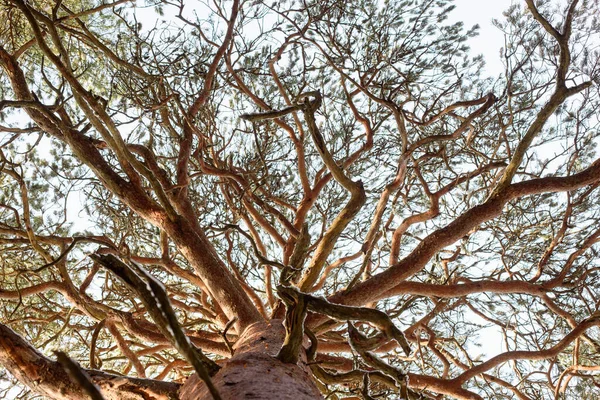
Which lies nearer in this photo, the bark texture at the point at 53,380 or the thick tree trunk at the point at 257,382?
the thick tree trunk at the point at 257,382

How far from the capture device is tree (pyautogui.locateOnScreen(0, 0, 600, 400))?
246cm

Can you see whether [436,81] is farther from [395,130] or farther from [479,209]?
[479,209]

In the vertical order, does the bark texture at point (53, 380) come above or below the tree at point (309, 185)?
below

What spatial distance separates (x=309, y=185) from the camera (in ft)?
11.4

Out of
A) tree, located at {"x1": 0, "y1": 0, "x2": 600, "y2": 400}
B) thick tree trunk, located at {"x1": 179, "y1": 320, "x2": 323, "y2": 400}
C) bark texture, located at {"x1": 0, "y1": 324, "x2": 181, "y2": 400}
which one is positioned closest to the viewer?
thick tree trunk, located at {"x1": 179, "y1": 320, "x2": 323, "y2": 400}

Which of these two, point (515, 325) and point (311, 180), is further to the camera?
point (311, 180)

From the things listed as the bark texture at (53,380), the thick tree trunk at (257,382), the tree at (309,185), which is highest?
the tree at (309,185)

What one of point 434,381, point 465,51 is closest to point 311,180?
point 465,51

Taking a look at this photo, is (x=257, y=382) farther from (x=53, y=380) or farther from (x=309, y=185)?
(x=309, y=185)

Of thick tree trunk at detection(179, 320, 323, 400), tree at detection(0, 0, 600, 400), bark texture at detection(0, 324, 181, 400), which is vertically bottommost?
thick tree trunk at detection(179, 320, 323, 400)

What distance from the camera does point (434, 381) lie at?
2.94 m

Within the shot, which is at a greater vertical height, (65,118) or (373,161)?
(373,161)

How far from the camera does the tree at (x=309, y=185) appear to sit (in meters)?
2.46

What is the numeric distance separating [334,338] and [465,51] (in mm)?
2516
